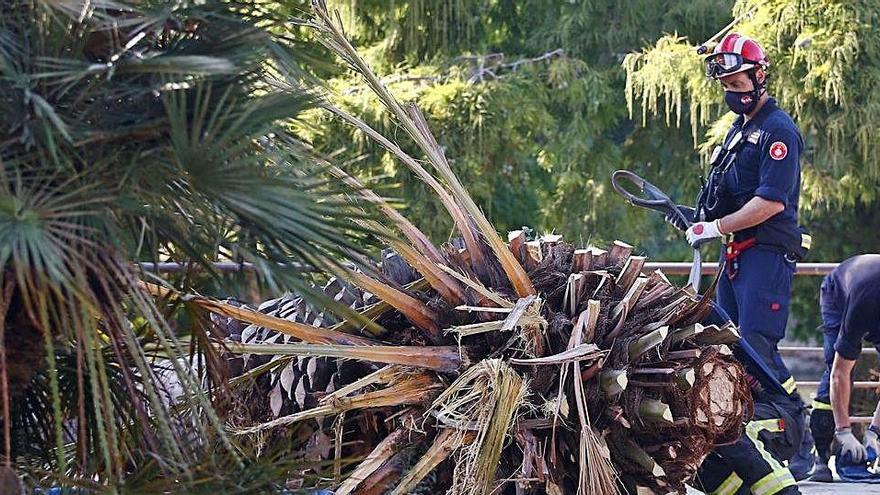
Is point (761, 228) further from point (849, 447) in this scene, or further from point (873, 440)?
point (873, 440)

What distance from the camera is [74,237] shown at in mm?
2131

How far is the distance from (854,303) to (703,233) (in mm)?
1059

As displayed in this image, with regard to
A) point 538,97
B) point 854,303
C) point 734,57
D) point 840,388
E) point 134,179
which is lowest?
point 840,388

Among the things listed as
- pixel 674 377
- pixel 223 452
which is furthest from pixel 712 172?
pixel 223 452

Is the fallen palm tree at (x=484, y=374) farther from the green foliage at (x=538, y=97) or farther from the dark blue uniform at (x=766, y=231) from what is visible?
the green foliage at (x=538, y=97)

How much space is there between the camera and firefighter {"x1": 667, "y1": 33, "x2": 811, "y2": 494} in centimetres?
520

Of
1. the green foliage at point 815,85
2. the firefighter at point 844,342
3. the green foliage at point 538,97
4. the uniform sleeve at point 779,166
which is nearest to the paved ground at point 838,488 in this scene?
the firefighter at point 844,342

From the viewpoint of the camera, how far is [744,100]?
213 inches

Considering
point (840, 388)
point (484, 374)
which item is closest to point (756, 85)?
point (840, 388)

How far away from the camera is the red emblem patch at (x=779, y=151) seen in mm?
5203

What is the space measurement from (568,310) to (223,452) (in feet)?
4.13

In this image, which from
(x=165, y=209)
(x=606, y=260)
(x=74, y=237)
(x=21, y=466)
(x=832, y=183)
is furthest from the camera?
(x=832, y=183)

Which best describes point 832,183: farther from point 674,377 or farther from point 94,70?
point 94,70

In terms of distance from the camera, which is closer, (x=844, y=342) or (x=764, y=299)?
(x=764, y=299)
